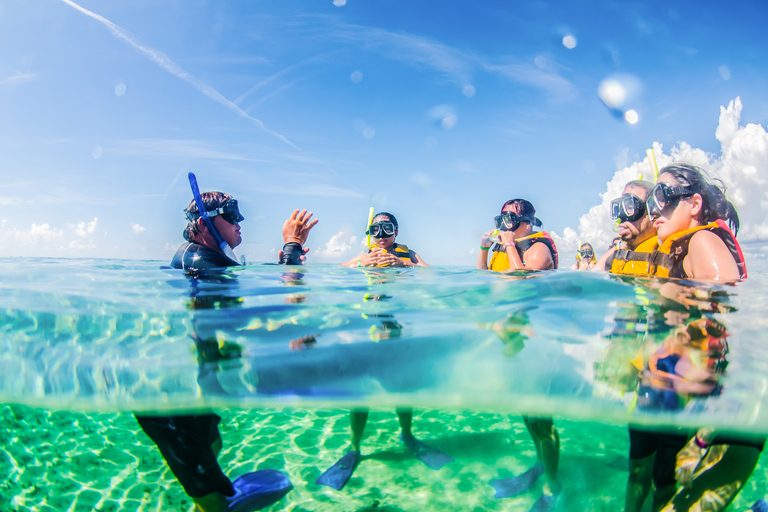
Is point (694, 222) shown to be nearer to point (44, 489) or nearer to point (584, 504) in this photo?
point (584, 504)

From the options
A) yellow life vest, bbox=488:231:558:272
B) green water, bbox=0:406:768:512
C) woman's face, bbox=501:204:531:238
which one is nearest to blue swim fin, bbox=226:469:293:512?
green water, bbox=0:406:768:512

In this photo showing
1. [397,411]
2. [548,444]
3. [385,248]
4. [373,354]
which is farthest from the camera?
[385,248]

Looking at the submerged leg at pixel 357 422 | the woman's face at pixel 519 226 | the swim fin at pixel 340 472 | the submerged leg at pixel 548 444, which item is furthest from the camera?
the woman's face at pixel 519 226

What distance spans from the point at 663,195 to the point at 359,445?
18.3ft

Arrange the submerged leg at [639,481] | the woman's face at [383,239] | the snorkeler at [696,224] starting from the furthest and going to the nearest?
the woman's face at [383,239] → the snorkeler at [696,224] → the submerged leg at [639,481]

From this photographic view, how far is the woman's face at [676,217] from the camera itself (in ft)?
12.3

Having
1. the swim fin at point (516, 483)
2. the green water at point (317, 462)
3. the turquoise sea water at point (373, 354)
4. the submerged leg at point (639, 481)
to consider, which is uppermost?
the turquoise sea water at point (373, 354)

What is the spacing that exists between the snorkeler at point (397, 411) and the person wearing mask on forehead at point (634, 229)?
398 cm

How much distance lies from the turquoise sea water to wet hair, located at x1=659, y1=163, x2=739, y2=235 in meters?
0.85

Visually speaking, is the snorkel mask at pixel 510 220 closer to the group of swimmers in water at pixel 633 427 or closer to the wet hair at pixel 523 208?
the wet hair at pixel 523 208

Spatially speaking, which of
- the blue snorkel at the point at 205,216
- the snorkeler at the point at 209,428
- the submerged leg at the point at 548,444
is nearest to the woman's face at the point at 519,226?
the submerged leg at the point at 548,444

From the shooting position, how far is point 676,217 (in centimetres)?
379

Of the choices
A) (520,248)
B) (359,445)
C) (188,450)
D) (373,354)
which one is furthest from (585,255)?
(188,450)

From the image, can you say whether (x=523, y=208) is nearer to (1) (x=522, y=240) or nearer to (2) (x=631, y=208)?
(1) (x=522, y=240)
